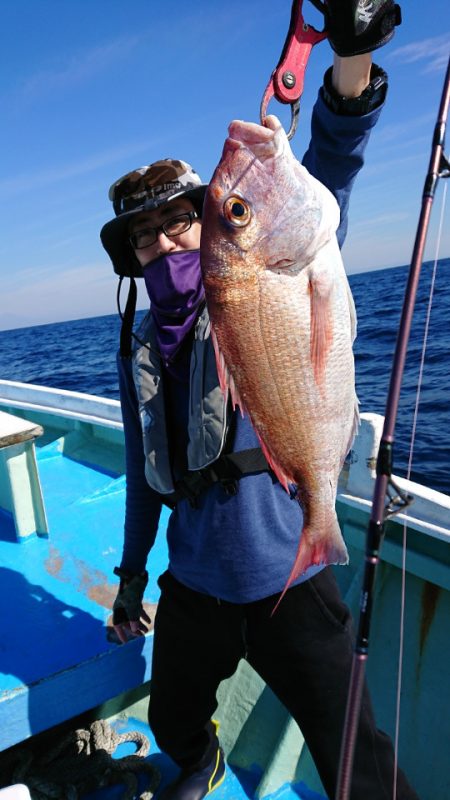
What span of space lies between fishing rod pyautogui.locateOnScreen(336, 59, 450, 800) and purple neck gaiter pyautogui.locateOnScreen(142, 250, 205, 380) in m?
0.77

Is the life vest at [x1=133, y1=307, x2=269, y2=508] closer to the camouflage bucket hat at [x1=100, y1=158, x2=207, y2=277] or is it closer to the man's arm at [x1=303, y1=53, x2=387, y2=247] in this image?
the camouflage bucket hat at [x1=100, y1=158, x2=207, y2=277]

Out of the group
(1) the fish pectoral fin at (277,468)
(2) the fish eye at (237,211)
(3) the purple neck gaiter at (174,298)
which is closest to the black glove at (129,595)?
(3) the purple neck gaiter at (174,298)

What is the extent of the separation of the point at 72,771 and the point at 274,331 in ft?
8.06

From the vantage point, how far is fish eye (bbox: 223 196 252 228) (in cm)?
148

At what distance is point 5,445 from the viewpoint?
3.22 m

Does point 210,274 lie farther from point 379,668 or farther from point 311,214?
point 379,668

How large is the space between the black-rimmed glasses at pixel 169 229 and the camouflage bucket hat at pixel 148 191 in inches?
2.4

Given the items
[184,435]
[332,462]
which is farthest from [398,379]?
[184,435]

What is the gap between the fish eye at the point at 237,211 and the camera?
1479 mm

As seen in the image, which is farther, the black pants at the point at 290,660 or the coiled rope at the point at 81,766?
the coiled rope at the point at 81,766

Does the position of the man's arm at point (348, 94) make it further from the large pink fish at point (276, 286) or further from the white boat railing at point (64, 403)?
the white boat railing at point (64, 403)

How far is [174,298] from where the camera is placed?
6.66ft

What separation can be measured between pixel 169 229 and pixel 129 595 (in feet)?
5.08

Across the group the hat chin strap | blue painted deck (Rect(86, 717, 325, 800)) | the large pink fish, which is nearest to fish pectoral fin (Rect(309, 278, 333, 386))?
the large pink fish
